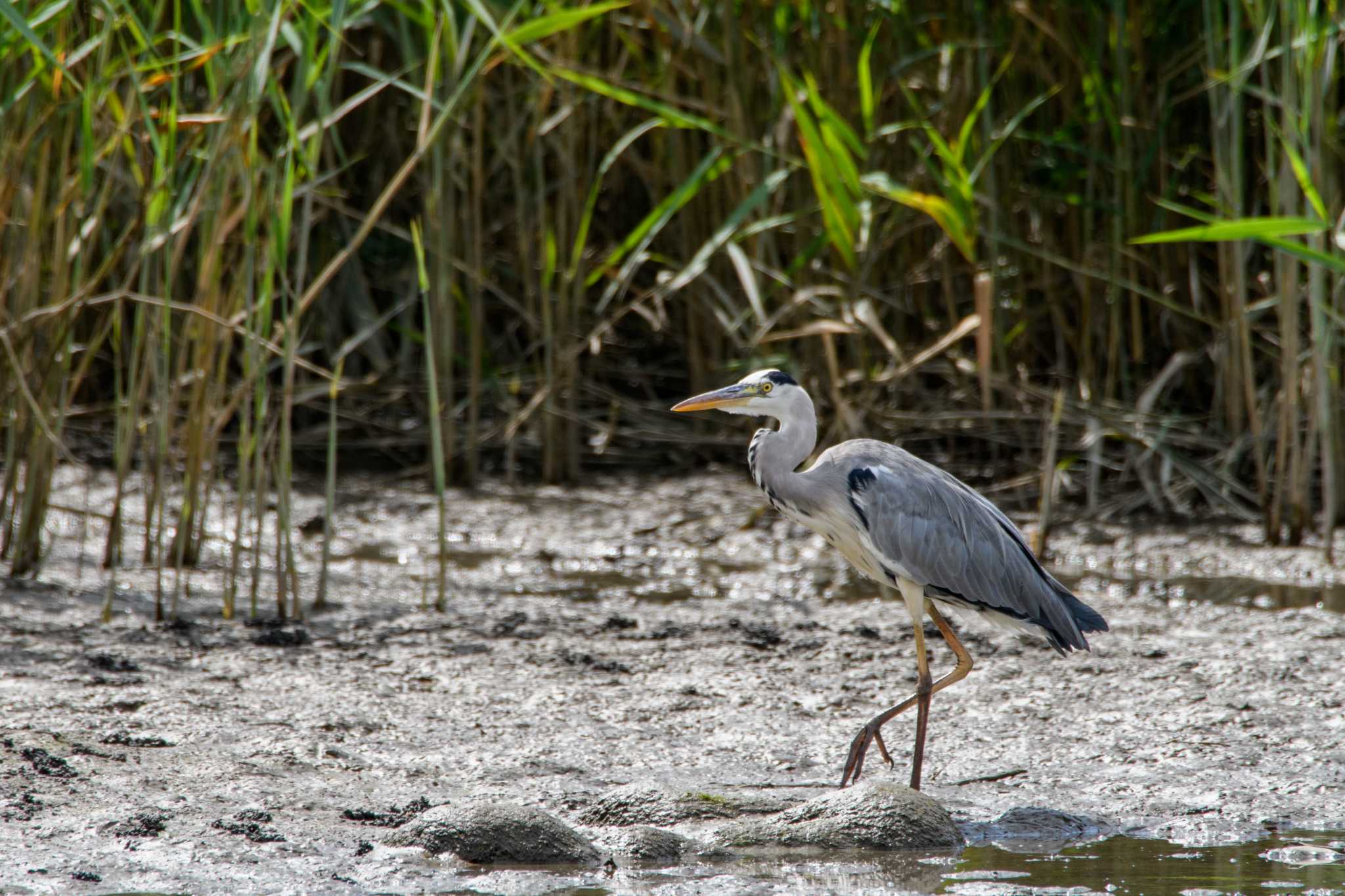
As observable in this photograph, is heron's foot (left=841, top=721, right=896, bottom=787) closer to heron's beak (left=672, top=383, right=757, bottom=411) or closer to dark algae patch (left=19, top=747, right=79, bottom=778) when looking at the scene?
heron's beak (left=672, top=383, right=757, bottom=411)

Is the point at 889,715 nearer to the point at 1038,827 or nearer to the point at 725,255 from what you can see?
the point at 1038,827

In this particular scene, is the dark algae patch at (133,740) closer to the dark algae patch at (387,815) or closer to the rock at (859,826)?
the dark algae patch at (387,815)

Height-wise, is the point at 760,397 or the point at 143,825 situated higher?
the point at 760,397

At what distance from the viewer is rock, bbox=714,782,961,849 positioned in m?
3.27

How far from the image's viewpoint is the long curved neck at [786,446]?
4207 millimetres

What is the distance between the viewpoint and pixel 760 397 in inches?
166

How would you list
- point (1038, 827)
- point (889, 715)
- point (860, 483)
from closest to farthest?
point (1038, 827) → point (889, 715) → point (860, 483)

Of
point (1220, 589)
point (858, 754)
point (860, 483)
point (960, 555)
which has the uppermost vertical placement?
point (860, 483)

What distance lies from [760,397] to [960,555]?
0.67 meters

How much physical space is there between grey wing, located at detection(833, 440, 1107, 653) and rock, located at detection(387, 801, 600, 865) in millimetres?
1274

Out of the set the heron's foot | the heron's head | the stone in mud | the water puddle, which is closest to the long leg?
the heron's foot

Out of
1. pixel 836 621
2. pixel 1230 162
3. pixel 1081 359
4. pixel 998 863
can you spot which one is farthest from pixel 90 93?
pixel 1081 359

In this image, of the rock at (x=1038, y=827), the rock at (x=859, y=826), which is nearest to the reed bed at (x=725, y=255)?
the rock at (x=859, y=826)

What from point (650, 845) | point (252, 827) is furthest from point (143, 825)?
point (650, 845)
